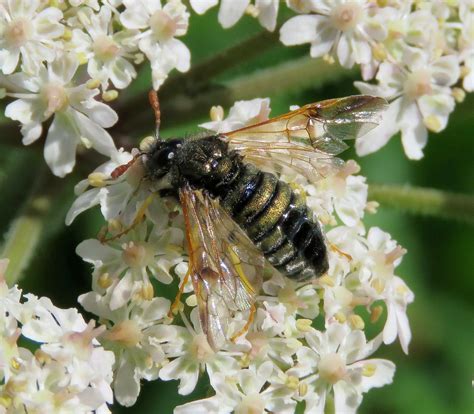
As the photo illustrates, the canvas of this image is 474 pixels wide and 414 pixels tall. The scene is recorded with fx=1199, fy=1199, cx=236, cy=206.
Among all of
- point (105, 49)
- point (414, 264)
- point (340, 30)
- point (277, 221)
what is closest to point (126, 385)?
point (277, 221)

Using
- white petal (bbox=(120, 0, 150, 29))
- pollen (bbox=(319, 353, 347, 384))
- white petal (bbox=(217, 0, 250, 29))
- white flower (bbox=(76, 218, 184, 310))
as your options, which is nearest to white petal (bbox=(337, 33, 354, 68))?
white petal (bbox=(217, 0, 250, 29))

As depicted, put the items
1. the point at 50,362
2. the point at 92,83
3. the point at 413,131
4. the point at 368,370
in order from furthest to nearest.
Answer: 1. the point at 413,131
2. the point at 368,370
3. the point at 92,83
4. the point at 50,362

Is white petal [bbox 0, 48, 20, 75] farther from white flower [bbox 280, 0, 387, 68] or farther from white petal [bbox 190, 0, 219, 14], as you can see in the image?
white flower [bbox 280, 0, 387, 68]

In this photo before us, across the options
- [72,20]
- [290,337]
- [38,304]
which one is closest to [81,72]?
[72,20]

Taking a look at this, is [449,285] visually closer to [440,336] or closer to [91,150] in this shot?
[440,336]

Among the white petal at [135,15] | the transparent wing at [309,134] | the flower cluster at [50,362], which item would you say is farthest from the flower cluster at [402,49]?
the flower cluster at [50,362]

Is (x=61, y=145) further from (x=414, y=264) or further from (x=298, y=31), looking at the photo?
(x=414, y=264)

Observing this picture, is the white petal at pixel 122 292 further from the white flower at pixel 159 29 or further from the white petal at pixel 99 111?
the white flower at pixel 159 29
